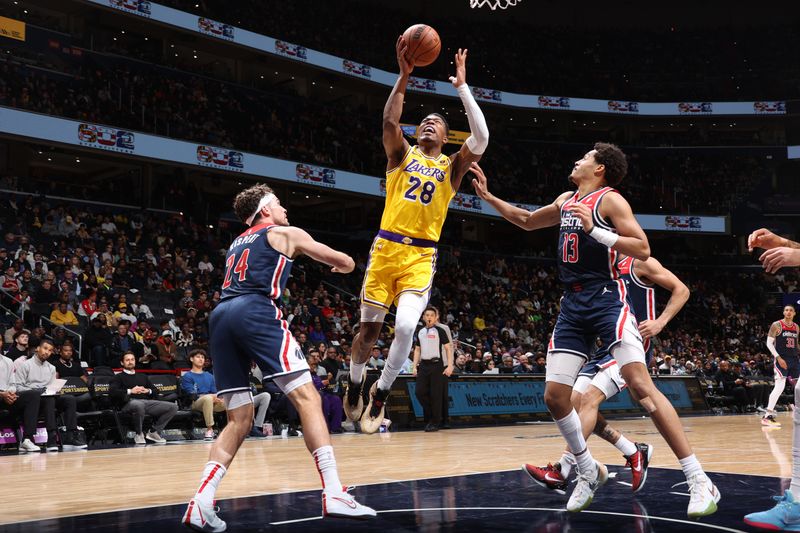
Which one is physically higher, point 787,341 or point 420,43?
point 420,43

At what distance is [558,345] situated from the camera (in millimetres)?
5285

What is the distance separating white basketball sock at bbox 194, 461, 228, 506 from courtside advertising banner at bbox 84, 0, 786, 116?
886 inches

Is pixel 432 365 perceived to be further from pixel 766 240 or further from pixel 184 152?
pixel 184 152

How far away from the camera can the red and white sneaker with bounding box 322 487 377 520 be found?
4.30 m

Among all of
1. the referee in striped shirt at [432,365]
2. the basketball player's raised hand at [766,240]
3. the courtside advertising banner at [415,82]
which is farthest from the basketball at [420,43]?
the courtside advertising banner at [415,82]

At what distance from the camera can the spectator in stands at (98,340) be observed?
13656 mm

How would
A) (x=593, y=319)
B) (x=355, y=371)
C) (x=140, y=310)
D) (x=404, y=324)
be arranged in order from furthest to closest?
1. (x=140, y=310)
2. (x=355, y=371)
3. (x=404, y=324)
4. (x=593, y=319)

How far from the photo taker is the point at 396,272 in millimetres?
6324

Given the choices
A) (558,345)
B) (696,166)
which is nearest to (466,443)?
(558,345)

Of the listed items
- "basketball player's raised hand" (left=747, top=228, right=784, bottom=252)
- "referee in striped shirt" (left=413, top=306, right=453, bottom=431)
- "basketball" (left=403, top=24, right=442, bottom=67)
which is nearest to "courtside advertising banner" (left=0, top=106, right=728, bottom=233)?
"referee in striped shirt" (left=413, top=306, right=453, bottom=431)

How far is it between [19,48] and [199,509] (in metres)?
24.2

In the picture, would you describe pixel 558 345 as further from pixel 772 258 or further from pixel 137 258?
pixel 137 258

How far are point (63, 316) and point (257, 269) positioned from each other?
11.8 meters

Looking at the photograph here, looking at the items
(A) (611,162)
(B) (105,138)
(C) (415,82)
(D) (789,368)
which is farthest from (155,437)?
(C) (415,82)
